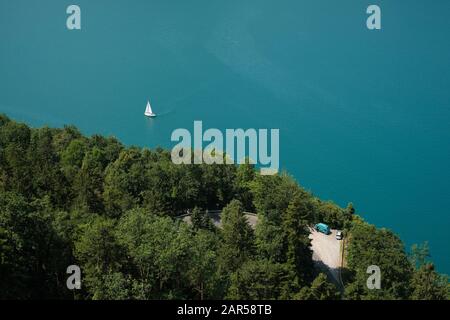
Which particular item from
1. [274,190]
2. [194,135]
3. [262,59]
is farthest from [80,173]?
[262,59]

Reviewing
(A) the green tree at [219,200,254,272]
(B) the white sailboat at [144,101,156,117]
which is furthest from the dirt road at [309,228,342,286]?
(B) the white sailboat at [144,101,156,117]

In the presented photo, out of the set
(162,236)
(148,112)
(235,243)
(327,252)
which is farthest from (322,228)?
(148,112)

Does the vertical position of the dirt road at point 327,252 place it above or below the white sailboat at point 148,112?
below

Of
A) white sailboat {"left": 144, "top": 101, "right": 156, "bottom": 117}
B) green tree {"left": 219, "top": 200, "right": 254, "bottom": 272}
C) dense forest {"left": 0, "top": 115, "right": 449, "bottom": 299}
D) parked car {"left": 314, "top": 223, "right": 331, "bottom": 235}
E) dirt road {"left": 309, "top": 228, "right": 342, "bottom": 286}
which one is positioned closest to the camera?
dense forest {"left": 0, "top": 115, "right": 449, "bottom": 299}

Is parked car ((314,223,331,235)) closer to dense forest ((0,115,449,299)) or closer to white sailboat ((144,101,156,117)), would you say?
dense forest ((0,115,449,299))

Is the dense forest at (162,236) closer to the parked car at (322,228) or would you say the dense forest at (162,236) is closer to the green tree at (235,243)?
the green tree at (235,243)

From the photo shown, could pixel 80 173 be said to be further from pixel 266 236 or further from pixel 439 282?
pixel 439 282

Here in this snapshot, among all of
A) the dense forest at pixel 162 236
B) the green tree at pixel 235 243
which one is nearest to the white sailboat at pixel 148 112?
the dense forest at pixel 162 236

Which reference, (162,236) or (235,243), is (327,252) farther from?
(162,236)
